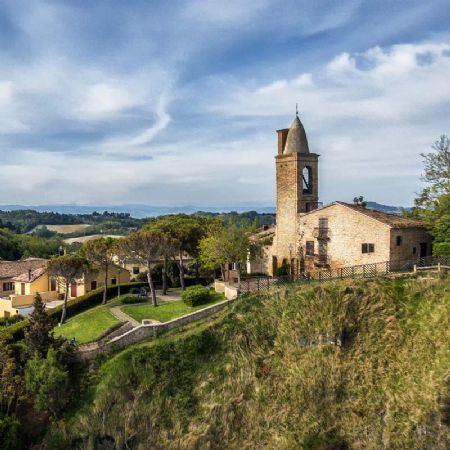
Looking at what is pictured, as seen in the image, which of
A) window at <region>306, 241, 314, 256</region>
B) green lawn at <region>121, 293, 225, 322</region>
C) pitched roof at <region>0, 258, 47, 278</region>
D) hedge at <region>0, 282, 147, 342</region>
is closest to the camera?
green lawn at <region>121, 293, 225, 322</region>

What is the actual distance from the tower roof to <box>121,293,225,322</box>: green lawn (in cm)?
1478

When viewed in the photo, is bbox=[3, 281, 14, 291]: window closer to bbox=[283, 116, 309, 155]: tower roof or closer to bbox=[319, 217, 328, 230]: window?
bbox=[283, 116, 309, 155]: tower roof

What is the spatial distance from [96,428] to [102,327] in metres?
9.09

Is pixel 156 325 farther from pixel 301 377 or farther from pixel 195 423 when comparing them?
pixel 301 377

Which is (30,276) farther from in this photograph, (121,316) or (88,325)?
(121,316)

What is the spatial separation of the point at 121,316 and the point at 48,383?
9.99 metres

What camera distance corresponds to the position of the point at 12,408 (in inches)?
1121

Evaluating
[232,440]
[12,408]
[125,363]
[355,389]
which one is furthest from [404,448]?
[12,408]

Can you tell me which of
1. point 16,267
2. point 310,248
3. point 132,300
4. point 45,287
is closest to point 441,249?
point 310,248

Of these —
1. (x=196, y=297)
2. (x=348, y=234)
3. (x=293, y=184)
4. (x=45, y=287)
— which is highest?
(x=293, y=184)

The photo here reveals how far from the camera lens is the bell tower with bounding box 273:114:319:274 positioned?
136ft

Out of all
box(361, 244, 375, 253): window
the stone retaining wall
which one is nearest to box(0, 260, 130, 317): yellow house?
the stone retaining wall

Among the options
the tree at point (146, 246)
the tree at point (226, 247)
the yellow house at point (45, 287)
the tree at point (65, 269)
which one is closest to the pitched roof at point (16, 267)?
the yellow house at point (45, 287)

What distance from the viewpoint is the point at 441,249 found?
1375 inches
